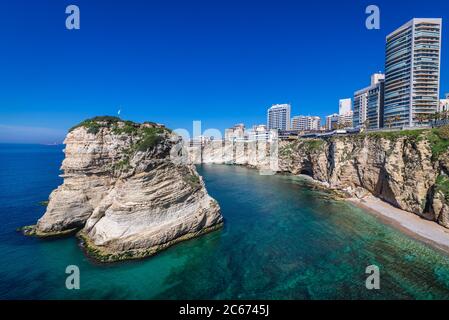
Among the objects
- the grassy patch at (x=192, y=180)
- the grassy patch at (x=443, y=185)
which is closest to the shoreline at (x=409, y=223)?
the grassy patch at (x=443, y=185)

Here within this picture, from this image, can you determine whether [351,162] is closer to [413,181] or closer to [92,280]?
[413,181]

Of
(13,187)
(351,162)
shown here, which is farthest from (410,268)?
(13,187)

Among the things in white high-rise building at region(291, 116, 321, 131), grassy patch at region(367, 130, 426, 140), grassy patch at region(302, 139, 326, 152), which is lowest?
grassy patch at region(302, 139, 326, 152)

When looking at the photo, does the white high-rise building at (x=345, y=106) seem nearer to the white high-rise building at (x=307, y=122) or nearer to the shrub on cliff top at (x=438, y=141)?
the white high-rise building at (x=307, y=122)

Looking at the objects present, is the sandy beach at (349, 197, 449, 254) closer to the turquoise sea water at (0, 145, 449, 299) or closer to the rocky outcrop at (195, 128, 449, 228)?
the rocky outcrop at (195, 128, 449, 228)

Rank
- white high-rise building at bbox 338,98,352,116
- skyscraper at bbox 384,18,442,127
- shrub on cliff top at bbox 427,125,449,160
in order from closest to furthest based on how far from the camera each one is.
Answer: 1. shrub on cliff top at bbox 427,125,449,160
2. skyscraper at bbox 384,18,442,127
3. white high-rise building at bbox 338,98,352,116

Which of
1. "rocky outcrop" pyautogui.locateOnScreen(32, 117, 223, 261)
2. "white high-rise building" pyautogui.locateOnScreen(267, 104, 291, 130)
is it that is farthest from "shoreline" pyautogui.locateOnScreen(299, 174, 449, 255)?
"white high-rise building" pyautogui.locateOnScreen(267, 104, 291, 130)
